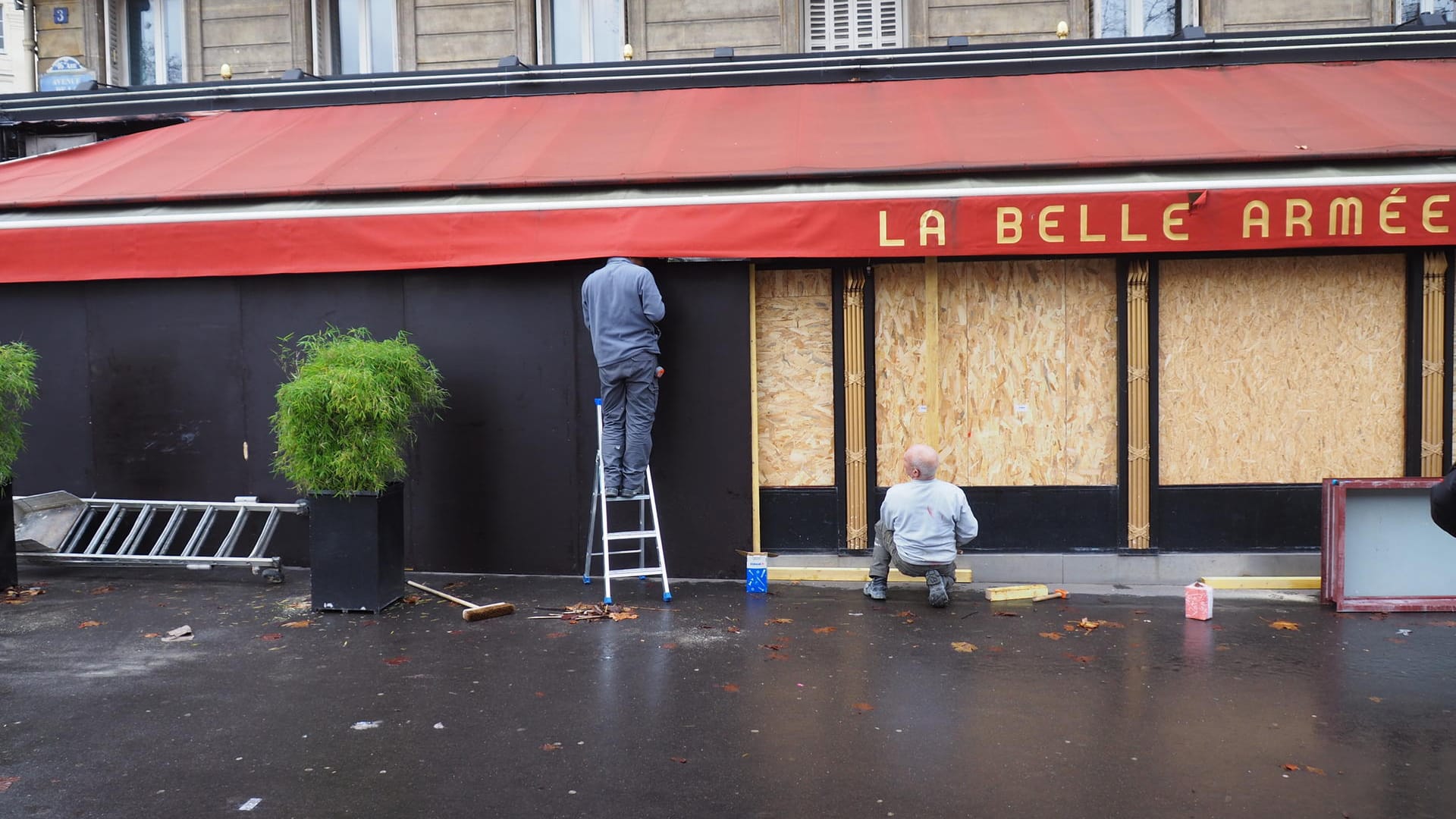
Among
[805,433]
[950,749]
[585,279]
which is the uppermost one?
[585,279]

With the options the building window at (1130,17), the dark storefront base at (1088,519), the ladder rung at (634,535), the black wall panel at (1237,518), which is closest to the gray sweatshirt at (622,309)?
the ladder rung at (634,535)

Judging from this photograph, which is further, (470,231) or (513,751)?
(470,231)

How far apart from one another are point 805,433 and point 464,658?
3.21 m

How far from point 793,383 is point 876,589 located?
1.71m

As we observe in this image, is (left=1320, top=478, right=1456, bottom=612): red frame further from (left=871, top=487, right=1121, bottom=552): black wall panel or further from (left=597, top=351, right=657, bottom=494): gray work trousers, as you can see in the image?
(left=597, top=351, right=657, bottom=494): gray work trousers

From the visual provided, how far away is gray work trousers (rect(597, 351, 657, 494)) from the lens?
763 centimetres

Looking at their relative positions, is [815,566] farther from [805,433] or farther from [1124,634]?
[1124,634]

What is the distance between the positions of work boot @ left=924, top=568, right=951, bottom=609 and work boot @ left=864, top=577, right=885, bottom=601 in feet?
1.16

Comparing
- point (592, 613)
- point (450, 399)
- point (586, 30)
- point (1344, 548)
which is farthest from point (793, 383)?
point (586, 30)

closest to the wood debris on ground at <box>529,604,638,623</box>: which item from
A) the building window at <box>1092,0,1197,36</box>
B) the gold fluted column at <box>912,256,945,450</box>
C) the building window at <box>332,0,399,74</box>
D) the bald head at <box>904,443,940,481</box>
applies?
the bald head at <box>904,443,940,481</box>

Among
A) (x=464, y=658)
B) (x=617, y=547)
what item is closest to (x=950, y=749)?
(x=464, y=658)

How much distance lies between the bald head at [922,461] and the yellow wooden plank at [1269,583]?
7.29 ft

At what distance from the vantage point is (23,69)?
12922 millimetres

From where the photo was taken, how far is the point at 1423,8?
10.2 m
